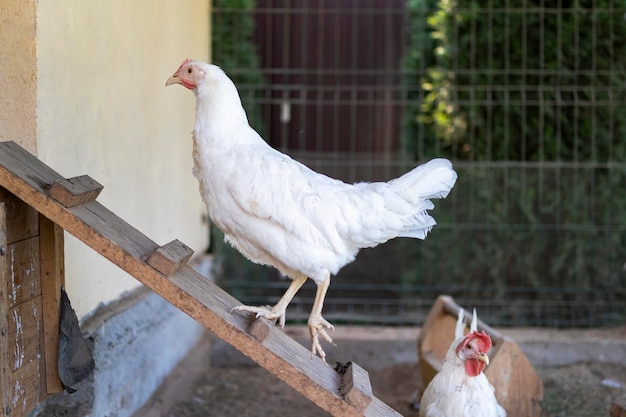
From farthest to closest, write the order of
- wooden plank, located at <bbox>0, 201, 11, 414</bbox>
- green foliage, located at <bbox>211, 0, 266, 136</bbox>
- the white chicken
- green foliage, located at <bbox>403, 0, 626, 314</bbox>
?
green foliage, located at <bbox>211, 0, 266, 136</bbox>, green foliage, located at <bbox>403, 0, 626, 314</bbox>, the white chicken, wooden plank, located at <bbox>0, 201, 11, 414</bbox>

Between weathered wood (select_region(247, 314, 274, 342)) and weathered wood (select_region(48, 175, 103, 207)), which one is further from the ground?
weathered wood (select_region(48, 175, 103, 207))

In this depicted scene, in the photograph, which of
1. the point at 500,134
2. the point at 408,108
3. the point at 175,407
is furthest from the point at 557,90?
the point at 175,407

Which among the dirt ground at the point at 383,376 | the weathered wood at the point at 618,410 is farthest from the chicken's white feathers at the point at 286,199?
the dirt ground at the point at 383,376

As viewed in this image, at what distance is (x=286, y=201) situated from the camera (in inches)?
132

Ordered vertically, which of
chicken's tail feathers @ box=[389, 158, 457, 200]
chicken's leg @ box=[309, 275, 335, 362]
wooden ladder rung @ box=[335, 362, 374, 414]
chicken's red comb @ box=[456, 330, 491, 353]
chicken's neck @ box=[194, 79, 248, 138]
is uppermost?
chicken's neck @ box=[194, 79, 248, 138]

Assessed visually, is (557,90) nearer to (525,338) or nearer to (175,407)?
(525,338)

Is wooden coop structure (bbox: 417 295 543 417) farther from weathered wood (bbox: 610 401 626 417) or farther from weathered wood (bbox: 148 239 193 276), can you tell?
weathered wood (bbox: 148 239 193 276)

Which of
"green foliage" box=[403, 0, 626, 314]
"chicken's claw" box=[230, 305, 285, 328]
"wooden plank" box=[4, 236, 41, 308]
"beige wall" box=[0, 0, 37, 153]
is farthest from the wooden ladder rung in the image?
"green foliage" box=[403, 0, 626, 314]

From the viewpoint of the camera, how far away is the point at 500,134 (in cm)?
731

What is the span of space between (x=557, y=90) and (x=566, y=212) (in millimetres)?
1064

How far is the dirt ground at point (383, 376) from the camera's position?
17.4ft

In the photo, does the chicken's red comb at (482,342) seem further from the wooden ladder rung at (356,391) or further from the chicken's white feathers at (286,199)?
the wooden ladder rung at (356,391)

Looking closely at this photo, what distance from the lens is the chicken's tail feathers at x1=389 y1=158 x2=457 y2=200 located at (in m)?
3.52

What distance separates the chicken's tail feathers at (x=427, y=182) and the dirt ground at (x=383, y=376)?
6.87ft
